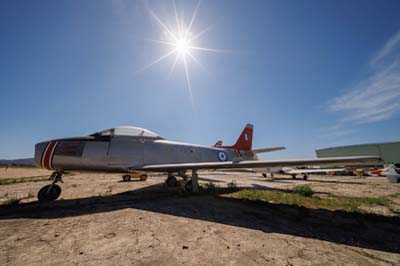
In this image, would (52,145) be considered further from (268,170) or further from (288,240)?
(268,170)

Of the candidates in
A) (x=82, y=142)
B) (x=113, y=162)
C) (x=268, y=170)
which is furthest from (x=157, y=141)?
(x=268, y=170)

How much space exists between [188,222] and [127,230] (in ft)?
3.76

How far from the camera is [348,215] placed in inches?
154

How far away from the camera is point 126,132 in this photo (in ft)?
Result: 22.5

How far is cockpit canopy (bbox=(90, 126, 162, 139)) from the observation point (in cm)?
656

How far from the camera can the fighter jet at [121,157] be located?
5.45 metres

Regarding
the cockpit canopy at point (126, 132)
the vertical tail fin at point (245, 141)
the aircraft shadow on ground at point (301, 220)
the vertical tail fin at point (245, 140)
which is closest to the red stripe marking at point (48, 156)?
the cockpit canopy at point (126, 132)

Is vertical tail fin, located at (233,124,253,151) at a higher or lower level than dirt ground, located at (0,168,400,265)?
higher

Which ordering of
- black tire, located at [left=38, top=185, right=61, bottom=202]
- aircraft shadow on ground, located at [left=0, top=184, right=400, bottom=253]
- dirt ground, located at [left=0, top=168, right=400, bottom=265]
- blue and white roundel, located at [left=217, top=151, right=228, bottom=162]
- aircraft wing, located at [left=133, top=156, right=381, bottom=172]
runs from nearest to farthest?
dirt ground, located at [left=0, top=168, right=400, bottom=265]
aircraft shadow on ground, located at [left=0, top=184, right=400, bottom=253]
aircraft wing, located at [left=133, top=156, right=381, bottom=172]
black tire, located at [left=38, top=185, right=61, bottom=202]
blue and white roundel, located at [left=217, top=151, right=228, bottom=162]

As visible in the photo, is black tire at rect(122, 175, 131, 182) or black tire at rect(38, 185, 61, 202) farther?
black tire at rect(122, 175, 131, 182)

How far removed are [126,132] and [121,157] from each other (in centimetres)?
115

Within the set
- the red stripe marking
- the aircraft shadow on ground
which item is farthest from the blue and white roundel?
the red stripe marking

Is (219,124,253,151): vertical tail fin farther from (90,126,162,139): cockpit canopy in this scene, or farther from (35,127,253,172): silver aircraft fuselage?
(90,126,162,139): cockpit canopy

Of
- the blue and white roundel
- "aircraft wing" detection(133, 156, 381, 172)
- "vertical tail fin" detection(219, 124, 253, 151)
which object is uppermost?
"vertical tail fin" detection(219, 124, 253, 151)
